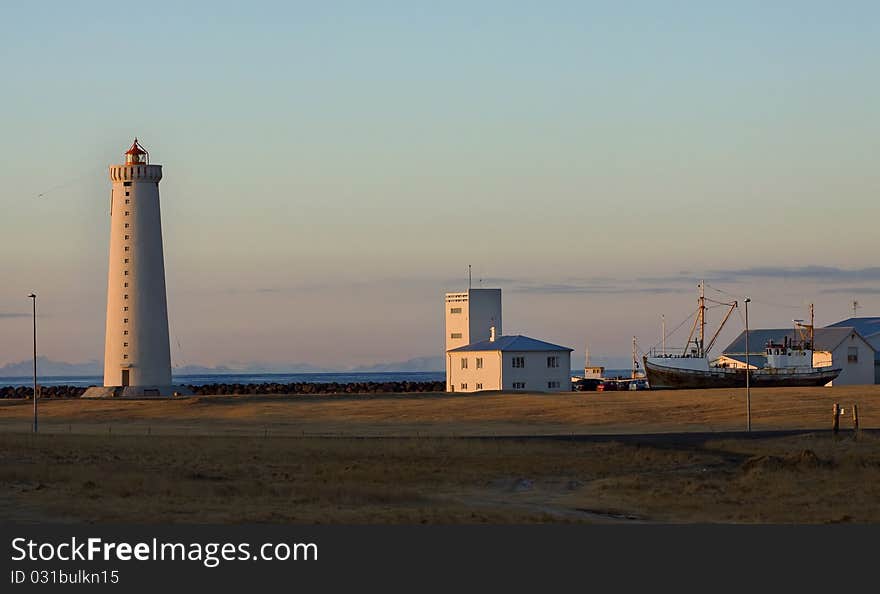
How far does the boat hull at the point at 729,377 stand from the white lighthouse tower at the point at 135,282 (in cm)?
4073

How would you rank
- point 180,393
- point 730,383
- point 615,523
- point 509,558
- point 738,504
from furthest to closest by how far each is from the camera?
point 730,383
point 180,393
point 738,504
point 615,523
point 509,558

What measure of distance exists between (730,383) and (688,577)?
281 feet

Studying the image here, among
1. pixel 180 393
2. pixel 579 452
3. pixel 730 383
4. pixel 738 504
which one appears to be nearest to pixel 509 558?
pixel 738 504

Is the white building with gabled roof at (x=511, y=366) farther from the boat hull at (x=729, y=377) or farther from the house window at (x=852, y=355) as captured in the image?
the house window at (x=852, y=355)

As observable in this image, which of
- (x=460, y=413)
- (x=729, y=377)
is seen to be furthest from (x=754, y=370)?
(x=460, y=413)

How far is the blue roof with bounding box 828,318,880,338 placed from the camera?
116 m

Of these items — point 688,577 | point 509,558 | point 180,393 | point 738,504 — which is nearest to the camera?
point 688,577

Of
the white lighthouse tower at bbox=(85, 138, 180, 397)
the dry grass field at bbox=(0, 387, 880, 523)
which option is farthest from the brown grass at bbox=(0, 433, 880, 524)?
the white lighthouse tower at bbox=(85, 138, 180, 397)

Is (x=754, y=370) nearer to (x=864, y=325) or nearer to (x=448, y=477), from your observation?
(x=864, y=325)

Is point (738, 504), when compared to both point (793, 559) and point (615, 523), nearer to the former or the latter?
point (615, 523)

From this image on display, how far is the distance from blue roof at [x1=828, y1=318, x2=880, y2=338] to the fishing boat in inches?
261

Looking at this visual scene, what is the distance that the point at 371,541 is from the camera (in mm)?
26375

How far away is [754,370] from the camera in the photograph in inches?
4343

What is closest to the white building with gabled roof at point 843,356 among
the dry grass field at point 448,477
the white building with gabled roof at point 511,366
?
the white building with gabled roof at point 511,366
